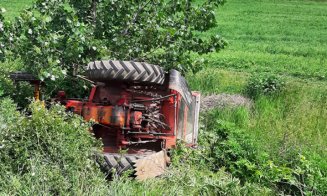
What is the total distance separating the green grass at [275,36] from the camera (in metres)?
15.6

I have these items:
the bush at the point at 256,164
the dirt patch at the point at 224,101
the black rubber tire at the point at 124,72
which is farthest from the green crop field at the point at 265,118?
the black rubber tire at the point at 124,72

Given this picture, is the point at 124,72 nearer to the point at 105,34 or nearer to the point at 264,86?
the point at 105,34

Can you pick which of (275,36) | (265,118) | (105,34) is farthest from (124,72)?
(275,36)

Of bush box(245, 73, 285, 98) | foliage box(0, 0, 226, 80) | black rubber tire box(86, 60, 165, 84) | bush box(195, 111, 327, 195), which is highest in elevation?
foliage box(0, 0, 226, 80)

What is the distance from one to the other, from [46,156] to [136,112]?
4.26 feet

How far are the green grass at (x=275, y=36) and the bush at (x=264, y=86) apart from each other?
379cm

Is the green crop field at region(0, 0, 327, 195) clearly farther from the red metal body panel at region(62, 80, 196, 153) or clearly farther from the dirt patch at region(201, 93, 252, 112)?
the red metal body panel at region(62, 80, 196, 153)

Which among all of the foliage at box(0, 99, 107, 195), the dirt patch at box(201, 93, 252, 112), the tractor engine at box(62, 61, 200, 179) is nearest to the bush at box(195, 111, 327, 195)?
the tractor engine at box(62, 61, 200, 179)

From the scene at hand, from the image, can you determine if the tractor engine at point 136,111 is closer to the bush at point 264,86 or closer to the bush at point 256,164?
the bush at point 256,164

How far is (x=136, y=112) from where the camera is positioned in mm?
6051

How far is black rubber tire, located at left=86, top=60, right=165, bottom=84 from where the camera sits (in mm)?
5953

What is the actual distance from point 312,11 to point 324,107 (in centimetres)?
2934

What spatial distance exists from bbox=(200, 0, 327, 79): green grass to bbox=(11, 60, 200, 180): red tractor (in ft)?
26.7

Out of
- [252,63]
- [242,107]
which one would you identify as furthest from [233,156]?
[252,63]
